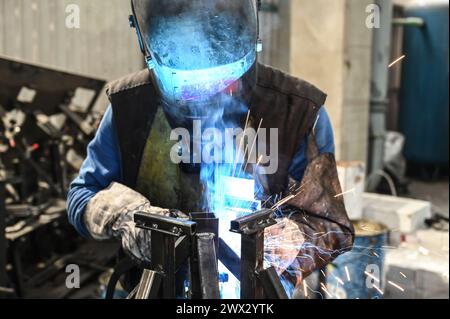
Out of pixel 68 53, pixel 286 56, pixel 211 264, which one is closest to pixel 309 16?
pixel 286 56

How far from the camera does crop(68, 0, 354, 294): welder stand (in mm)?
1275

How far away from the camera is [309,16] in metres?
4.70

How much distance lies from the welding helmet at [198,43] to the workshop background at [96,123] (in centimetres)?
77

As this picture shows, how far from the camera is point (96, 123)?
16.0 feet

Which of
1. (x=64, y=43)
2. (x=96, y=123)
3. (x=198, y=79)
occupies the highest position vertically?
(x=64, y=43)

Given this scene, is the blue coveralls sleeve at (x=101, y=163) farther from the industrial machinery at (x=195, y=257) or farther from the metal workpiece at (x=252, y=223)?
the metal workpiece at (x=252, y=223)

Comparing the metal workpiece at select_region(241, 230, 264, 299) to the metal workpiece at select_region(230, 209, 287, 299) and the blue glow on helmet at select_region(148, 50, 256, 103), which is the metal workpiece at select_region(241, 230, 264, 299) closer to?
the metal workpiece at select_region(230, 209, 287, 299)

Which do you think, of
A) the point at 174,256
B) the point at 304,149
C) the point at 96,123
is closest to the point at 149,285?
the point at 174,256

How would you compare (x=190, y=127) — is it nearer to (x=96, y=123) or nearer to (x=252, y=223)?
(x=252, y=223)

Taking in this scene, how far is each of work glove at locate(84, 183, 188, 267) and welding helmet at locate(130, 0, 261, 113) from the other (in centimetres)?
38

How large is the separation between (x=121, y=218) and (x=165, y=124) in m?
0.40

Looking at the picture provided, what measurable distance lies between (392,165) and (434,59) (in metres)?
1.93

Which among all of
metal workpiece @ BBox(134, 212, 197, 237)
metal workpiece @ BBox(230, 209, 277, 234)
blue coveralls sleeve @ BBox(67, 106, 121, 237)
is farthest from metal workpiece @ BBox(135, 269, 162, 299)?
blue coveralls sleeve @ BBox(67, 106, 121, 237)
